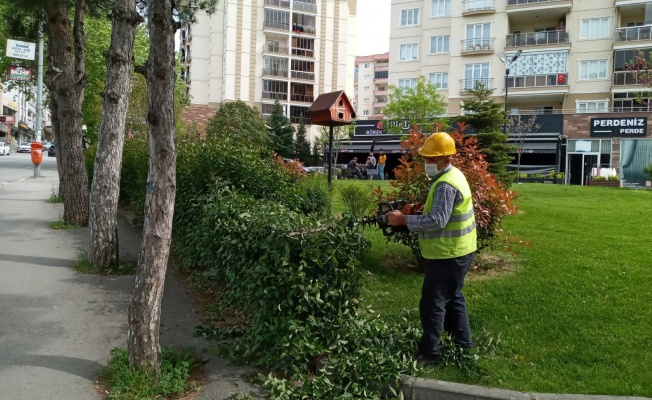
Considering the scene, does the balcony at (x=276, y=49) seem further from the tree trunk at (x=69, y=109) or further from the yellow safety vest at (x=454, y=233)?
the yellow safety vest at (x=454, y=233)

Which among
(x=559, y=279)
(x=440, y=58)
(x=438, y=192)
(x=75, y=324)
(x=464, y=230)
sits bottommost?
(x=75, y=324)

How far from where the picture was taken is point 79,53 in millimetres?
12062

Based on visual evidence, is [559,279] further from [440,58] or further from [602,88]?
[440,58]

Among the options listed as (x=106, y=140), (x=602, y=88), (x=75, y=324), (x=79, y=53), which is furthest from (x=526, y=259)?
(x=602, y=88)

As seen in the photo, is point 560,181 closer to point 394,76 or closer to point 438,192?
point 394,76

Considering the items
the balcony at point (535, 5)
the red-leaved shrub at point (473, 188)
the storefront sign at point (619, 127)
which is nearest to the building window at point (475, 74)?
the balcony at point (535, 5)

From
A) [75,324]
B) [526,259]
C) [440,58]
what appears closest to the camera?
[75,324]

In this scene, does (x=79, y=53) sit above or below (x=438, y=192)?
above

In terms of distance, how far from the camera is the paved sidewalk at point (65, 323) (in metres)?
4.50

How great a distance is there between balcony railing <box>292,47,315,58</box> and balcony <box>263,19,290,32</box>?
233 centimetres

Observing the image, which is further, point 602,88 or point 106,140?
point 602,88

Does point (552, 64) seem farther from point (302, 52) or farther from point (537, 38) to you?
point (302, 52)

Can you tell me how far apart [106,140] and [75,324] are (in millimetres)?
3602

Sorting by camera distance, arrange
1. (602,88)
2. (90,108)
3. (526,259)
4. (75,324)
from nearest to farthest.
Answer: (75,324) → (526,259) → (90,108) → (602,88)
